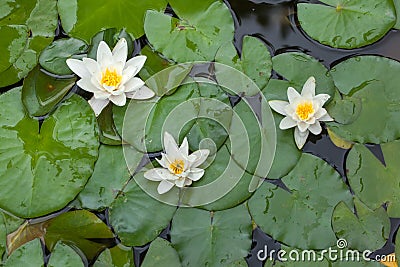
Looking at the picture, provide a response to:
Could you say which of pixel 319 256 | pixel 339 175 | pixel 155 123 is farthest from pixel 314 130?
pixel 155 123

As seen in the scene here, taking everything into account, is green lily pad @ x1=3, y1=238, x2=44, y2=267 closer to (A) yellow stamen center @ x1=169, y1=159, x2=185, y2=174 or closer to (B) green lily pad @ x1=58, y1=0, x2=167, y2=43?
(A) yellow stamen center @ x1=169, y1=159, x2=185, y2=174

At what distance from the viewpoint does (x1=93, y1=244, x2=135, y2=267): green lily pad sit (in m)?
1.81

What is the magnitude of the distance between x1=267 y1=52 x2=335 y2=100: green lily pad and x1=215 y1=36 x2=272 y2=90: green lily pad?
0.05 metres

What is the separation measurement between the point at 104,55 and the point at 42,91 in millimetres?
297

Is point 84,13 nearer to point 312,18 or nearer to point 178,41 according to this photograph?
point 178,41

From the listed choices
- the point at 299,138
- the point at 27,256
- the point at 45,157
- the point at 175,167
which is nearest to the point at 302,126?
the point at 299,138

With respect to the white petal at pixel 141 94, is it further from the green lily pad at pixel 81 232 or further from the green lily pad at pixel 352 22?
the green lily pad at pixel 352 22

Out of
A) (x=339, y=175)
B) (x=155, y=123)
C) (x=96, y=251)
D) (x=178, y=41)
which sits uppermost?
(x=178, y=41)

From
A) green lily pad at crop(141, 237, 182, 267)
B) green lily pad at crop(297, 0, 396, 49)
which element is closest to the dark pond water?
green lily pad at crop(297, 0, 396, 49)

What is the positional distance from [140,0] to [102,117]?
530 millimetres

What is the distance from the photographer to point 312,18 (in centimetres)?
203

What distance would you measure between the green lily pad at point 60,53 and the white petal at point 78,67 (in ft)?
0.28

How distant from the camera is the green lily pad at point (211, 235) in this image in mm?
1803

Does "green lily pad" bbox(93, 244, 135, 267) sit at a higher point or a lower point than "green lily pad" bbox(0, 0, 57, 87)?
lower
